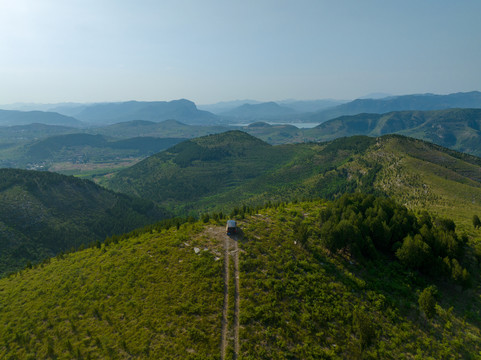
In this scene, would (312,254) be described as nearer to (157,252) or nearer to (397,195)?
(157,252)

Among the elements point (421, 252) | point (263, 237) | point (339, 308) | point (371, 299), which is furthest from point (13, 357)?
point (421, 252)

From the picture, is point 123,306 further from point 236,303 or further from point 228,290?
point 236,303

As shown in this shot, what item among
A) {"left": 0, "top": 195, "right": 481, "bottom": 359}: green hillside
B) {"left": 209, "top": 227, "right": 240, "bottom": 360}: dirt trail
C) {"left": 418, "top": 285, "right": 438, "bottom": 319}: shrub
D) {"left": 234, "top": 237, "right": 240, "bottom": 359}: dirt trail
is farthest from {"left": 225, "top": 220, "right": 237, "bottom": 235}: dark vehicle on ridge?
{"left": 418, "top": 285, "right": 438, "bottom": 319}: shrub

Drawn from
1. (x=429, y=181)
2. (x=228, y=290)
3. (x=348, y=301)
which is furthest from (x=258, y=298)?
(x=429, y=181)

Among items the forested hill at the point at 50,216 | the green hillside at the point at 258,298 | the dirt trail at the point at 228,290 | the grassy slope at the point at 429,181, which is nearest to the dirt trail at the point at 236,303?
the dirt trail at the point at 228,290

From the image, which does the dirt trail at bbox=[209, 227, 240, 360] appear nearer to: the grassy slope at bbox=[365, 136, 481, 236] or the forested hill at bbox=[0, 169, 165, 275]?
the grassy slope at bbox=[365, 136, 481, 236]

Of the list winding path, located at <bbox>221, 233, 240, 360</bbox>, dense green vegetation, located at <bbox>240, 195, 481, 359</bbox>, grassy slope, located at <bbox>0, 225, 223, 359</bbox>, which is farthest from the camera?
grassy slope, located at <bbox>0, 225, 223, 359</bbox>

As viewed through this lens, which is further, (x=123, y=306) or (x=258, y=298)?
(x=123, y=306)
